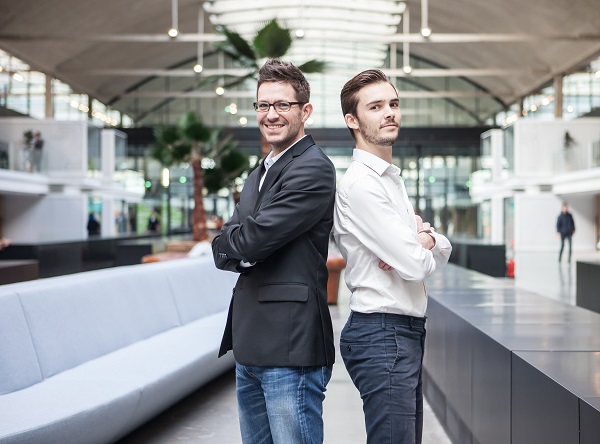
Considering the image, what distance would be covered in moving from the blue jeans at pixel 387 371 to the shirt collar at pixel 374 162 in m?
0.47

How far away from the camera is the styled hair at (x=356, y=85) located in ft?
8.31

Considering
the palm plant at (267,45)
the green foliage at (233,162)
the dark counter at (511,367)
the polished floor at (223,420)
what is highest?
the palm plant at (267,45)

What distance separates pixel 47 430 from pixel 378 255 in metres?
1.83

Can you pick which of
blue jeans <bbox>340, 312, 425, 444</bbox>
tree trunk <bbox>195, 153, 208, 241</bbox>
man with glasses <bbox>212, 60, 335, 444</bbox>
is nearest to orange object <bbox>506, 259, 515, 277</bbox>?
tree trunk <bbox>195, 153, 208, 241</bbox>

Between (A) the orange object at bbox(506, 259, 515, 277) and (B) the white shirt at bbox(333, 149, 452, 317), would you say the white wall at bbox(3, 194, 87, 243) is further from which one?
(B) the white shirt at bbox(333, 149, 452, 317)

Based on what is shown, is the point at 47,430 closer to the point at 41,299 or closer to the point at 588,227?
the point at 41,299

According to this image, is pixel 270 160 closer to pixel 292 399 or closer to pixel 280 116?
pixel 280 116

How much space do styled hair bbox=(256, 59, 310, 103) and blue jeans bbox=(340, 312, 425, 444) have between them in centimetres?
74

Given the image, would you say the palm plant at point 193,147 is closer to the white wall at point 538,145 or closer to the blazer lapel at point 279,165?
the blazer lapel at point 279,165

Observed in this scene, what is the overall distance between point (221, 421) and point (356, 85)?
10.9 feet

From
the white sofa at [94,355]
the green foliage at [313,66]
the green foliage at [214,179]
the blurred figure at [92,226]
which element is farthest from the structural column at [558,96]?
the white sofa at [94,355]

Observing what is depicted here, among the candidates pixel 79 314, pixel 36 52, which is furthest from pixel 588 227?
pixel 79 314

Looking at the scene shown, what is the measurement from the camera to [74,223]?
35.0 meters

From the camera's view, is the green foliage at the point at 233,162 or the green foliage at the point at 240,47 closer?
the green foliage at the point at 240,47
